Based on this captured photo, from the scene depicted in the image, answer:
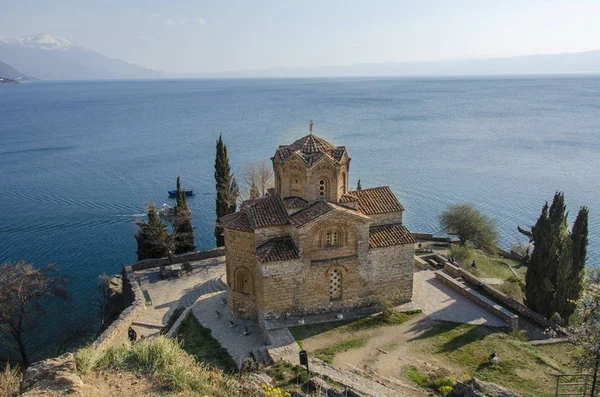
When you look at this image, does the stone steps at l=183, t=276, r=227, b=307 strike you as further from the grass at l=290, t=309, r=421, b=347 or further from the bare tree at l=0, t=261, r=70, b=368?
the grass at l=290, t=309, r=421, b=347

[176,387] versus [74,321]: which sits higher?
[176,387]

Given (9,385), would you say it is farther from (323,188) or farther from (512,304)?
(512,304)

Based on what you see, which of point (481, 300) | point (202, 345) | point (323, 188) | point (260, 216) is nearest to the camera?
point (202, 345)

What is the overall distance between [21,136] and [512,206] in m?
95.7

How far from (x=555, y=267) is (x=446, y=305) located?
5.66 m

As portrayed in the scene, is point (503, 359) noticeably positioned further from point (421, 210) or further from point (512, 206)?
point (512, 206)

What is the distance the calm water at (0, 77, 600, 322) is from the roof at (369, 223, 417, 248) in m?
23.2

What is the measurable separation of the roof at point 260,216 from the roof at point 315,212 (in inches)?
25.9

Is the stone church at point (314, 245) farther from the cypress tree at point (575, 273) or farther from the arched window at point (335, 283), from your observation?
the cypress tree at point (575, 273)

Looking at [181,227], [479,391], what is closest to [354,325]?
[479,391]

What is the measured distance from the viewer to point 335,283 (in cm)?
2070

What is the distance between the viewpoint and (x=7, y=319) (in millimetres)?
23125

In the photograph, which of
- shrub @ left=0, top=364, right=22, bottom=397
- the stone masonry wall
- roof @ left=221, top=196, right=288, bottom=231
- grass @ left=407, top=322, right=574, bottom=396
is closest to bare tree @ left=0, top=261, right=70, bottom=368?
roof @ left=221, top=196, right=288, bottom=231

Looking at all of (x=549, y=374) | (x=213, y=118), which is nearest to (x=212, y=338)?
(x=549, y=374)
